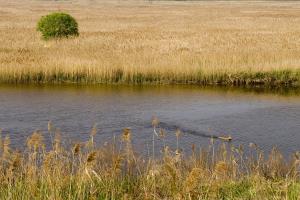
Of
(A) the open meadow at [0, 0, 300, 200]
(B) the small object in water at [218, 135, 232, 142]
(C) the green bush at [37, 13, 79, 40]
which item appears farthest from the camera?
(C) the green bush at [37, 13, 79, 40]

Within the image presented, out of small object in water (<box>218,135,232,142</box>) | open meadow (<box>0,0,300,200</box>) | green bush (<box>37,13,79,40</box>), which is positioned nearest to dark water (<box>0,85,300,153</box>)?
open meadow (<box>0,0,300,200</box>)

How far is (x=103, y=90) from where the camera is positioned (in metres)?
23.8

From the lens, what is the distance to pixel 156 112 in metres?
19.3

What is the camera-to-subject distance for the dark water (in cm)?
1574

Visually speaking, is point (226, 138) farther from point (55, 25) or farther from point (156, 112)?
point (55, 25)

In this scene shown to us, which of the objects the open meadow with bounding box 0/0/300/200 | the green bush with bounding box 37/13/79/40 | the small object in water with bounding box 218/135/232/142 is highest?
the green bush with bounding box 37/13/79/40

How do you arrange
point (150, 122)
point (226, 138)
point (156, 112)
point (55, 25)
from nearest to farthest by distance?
1. point (226, 138)
2. point (150, 122)
3. point (156, 112)
4. point (55, 25)

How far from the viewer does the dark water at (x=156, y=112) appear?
620 inches

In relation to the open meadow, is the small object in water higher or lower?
lower

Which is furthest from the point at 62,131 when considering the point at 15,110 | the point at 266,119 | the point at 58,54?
the point at 58,54

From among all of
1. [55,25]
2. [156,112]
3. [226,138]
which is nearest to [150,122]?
[156,112]

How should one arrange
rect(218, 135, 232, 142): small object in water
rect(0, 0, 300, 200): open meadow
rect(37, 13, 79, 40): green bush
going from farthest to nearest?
rect(37, 13, 79, 40): green bush → rect(218, 135, 232, 142): small object in water → rect(0, 0, 300, 200): open meadow

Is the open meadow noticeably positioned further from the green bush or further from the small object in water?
the green bush

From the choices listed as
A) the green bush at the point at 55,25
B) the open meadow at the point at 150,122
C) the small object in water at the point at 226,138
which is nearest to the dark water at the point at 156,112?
the open meadow at the point at 150,122
